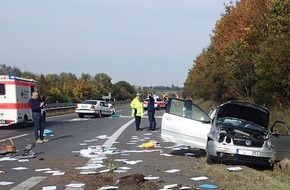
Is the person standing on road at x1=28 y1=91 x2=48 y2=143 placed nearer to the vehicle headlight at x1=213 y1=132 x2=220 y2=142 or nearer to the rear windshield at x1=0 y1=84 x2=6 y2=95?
the rear windshield at x1=0 y1=84 x2=6 y2=95

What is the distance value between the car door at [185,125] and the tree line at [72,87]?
1361cm

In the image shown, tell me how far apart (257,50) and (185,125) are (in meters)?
16.7

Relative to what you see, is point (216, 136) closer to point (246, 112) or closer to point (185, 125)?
point (185, 125)

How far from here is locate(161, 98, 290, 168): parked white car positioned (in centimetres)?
1009

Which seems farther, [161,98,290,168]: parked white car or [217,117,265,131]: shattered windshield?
[217,117,265,131]: shattered windshield

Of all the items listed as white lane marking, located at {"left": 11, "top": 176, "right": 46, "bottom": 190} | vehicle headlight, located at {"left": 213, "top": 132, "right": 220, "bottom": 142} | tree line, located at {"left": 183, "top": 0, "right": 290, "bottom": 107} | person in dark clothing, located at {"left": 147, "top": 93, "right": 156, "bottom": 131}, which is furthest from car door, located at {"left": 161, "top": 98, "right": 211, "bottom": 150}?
tree line, located at {"left": 183, "top": 0, "right": 290, "bottom": 107}

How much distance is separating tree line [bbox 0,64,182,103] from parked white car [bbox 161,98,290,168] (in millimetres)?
13894

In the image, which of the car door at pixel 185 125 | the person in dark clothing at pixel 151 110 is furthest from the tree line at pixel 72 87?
the car door at pixel 185 125

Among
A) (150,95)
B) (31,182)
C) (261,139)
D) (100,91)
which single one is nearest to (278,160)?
(261,139)

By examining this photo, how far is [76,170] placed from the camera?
32.2ft

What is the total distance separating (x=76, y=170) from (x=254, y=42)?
66.9ft

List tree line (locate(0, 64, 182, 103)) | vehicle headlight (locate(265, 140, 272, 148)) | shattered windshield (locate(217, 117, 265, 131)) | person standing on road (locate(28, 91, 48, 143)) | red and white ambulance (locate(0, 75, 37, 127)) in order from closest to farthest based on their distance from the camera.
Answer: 1. vehicle headlight (locate(265, 140, 272, 148))
2. shattered windshield (locate(217, 117, 265, 131))
3. person standing on road (locate(28, 91, 48, 143))
4. red and white ambulance (locate(0, 75, 37, 127))
5. tree line (locate(0, 64, 182, 103))

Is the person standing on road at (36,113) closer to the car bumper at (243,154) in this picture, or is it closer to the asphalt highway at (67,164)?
the asphalt highway at (67,164)

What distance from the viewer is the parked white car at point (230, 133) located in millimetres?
10094
